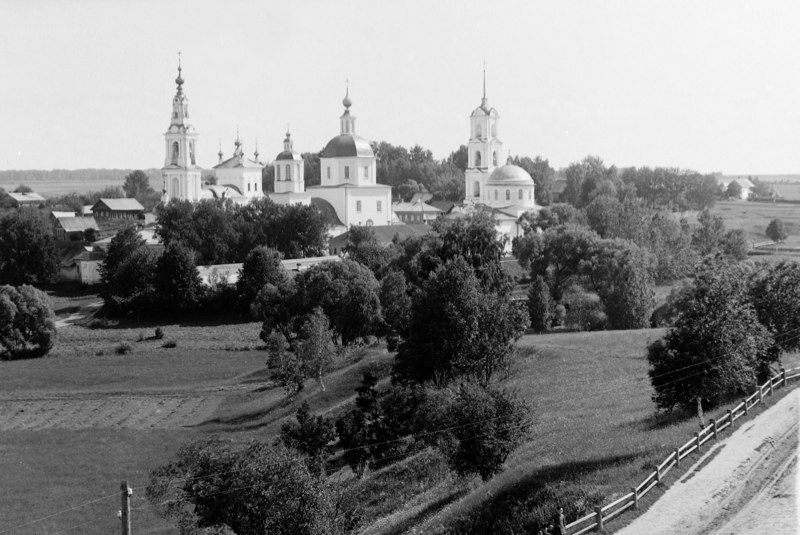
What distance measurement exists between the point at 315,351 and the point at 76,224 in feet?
166

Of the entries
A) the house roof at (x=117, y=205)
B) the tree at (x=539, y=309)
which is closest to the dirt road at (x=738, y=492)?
the tree at (x=539, y=309)

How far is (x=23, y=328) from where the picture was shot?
4681 cm

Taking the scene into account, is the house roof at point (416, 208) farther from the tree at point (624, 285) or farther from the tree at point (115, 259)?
the tree at point (624, 285)

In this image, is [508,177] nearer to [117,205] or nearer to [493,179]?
[493,179]

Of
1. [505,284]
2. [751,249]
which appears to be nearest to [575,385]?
[505,284]

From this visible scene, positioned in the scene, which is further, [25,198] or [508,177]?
[25,198]

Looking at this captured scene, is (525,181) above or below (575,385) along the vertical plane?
above

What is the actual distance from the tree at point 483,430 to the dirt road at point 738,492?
395 centimetres

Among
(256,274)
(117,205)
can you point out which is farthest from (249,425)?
(117,205)

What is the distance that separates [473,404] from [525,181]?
60.8 m

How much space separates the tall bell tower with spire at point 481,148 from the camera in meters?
85.9

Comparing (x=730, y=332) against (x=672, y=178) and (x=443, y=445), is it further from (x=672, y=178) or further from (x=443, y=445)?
(x=672, y=178)

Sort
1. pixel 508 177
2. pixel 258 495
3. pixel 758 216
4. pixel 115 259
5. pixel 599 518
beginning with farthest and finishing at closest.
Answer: pixel 758 216 → pixel 508 177 → pixel 115 259 → pixel 258 495 → pixel 599 518

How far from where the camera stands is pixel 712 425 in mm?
19609
